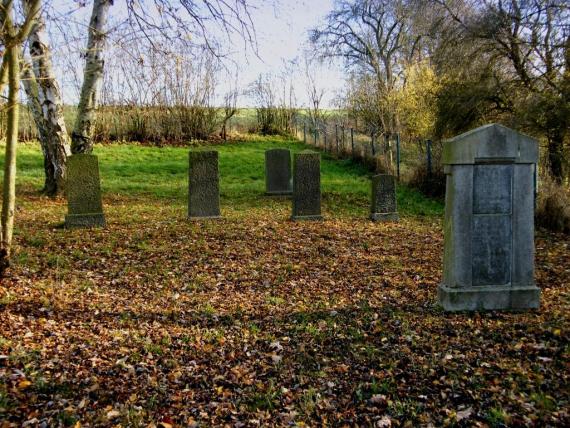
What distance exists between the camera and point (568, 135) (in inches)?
502

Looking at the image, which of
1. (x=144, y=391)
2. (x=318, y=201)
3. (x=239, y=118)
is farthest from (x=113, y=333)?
(x=239, y=118)

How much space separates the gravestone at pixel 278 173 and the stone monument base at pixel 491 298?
32.9 ft

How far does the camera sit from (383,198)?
1170cm

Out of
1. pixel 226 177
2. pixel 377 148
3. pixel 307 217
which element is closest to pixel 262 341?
pixel 307 217

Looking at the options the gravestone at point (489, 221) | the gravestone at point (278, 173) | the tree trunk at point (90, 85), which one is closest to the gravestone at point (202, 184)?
the tree trunk at point (90, 85)

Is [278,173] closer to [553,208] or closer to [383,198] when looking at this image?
[383,198]

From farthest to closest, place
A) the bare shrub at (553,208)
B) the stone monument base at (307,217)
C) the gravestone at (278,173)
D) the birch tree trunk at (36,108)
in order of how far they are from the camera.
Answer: the gravestone at (278,173)
the birch tree trunk at (36,108)
the stone monument base at (307,217)
the bare shrub at (553,208)

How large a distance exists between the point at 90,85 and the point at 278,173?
5.78 metres

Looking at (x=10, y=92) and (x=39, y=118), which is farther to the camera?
(x=39, y=118)

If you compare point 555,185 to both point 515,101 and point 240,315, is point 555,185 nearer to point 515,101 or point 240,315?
point 515,101

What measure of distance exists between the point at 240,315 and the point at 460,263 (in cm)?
247

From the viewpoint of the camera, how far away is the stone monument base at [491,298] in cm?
550

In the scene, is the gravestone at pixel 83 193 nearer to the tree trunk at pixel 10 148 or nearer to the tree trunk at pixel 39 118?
the tree trunk at pixel 39 118

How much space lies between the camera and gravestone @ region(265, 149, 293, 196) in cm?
1515
